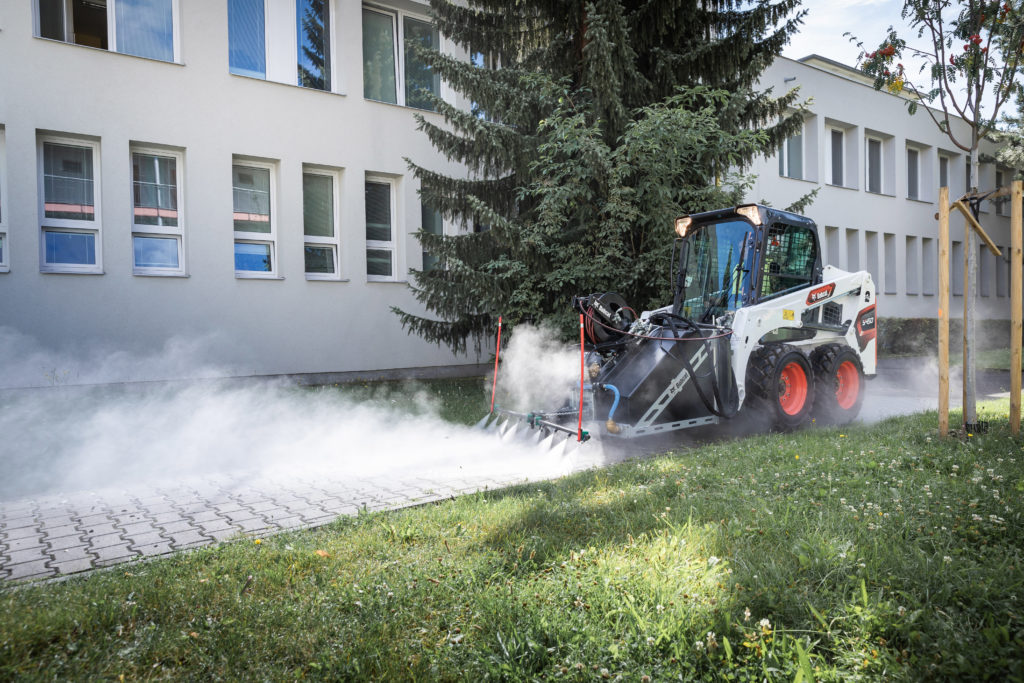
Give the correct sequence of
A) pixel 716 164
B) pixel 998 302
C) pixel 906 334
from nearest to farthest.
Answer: pixel 716 164
pixel 906 334
pixel 998 302

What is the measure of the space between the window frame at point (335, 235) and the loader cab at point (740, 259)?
7515 millimetres

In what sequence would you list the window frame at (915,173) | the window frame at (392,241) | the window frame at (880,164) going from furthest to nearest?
1. the window frame at (915,173)
2. the window frame at (880,164)
3. the window frame at (392,241)

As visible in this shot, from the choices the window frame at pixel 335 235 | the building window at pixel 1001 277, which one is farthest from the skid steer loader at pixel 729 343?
the building window at pixel 1001 277

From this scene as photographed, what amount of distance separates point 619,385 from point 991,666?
458cm

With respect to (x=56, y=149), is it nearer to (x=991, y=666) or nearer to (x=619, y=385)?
(x=619, y=385)

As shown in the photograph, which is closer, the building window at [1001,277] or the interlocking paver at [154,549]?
the interlocking paver at [154,549]

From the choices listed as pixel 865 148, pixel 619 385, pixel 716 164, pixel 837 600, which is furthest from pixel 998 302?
pixel 837 600

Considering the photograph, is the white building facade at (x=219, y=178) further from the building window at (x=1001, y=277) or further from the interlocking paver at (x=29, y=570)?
the building window at (x=1001, y=277)

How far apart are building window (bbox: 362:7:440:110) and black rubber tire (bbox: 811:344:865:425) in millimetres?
9705

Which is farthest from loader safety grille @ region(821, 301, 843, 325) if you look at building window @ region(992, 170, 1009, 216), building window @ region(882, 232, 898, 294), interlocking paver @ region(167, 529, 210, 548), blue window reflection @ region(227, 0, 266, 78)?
building window @ region(992, 170, 1009, 216)

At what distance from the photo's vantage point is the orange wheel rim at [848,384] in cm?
889

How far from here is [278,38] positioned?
13156 millimetres

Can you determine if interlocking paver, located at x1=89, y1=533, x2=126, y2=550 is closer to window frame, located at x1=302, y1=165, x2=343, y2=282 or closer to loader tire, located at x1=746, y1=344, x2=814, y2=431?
loader tire, located at x1=746, y1=344, x2=814, y2=431

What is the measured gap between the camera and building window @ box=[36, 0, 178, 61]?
1108cm
